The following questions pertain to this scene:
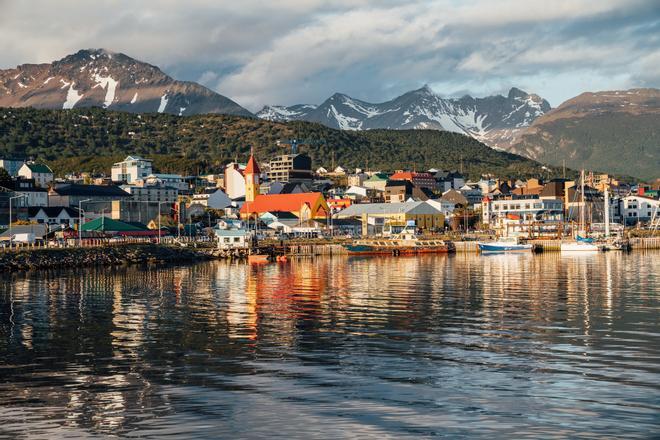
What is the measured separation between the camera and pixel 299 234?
505ft

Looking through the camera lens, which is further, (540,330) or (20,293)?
(20,293)

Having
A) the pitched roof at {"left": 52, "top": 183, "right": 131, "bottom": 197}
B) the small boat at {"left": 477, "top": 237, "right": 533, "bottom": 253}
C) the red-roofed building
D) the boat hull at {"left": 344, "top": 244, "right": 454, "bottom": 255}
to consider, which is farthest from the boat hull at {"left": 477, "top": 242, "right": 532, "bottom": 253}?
the pitched roof at {"left": 52, "top": 183, "right": 131, "bottom": 197}

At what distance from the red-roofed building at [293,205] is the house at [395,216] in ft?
16.0

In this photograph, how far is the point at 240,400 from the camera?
22031 mm

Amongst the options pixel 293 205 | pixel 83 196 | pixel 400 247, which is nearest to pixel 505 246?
pixel 400 247

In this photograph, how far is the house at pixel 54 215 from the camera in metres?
136

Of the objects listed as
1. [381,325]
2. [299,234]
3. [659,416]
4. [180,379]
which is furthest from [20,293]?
[299,234]

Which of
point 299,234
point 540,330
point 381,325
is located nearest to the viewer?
point 540,330

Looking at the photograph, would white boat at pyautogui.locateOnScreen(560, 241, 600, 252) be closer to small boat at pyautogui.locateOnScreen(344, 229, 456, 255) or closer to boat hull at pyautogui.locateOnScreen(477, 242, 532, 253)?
boat hull at pyautogui.locateOnScreen(477, 242, 532, 253)

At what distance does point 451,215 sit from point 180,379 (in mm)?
160865

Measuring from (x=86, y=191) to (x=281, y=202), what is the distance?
1763 inches

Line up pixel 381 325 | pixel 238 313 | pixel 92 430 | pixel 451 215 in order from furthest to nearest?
pixel 451 215 → pixel 238 313 → pixel 381 325 → pixel 92 430

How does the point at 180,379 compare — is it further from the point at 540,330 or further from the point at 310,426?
the point at 540,330

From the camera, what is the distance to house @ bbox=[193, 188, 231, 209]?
7480 inches
